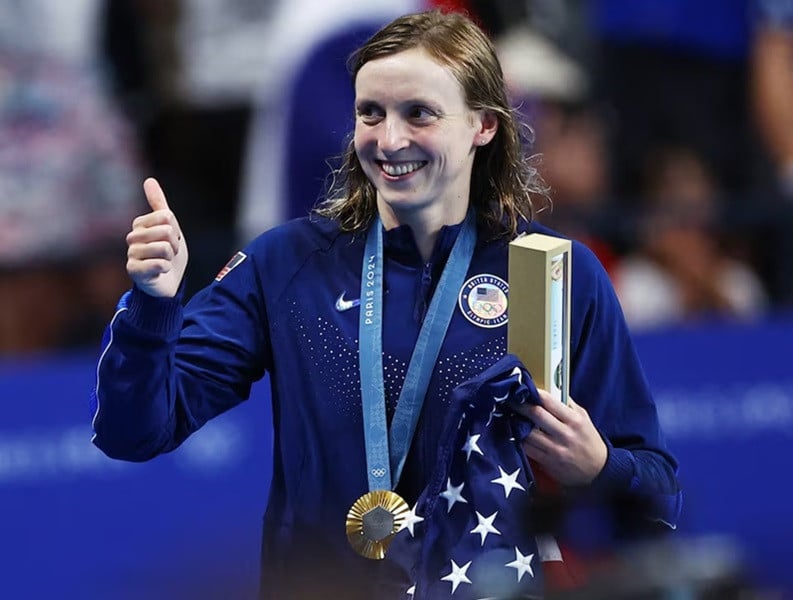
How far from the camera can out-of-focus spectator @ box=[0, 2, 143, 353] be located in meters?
6.11

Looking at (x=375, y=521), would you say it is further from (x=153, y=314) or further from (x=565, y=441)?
(x=153, y=314)

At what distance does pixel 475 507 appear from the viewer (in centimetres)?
264

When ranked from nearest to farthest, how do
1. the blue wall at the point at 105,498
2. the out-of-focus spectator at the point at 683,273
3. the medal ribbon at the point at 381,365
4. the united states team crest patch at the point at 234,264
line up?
the medal ribbon at the point at 381,365 < the united states team crest patch at the point at 234,264 < the blue wall at the point at 105,498 < the out-of-focus spectator at the point at 683,273

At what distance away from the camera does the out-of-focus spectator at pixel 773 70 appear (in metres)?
7.09

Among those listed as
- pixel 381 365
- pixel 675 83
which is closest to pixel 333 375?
pixel 381 365

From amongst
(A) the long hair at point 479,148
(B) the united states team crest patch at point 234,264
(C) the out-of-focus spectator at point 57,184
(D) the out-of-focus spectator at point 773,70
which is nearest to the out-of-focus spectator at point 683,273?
(D) the out-of-focus spectator at point 773,70

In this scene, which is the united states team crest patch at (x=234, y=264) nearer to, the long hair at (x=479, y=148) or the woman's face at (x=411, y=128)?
the long hair at (x=479, y=148)

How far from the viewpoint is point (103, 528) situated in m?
5.62

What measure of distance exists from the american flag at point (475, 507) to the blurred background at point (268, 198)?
245 centimetres

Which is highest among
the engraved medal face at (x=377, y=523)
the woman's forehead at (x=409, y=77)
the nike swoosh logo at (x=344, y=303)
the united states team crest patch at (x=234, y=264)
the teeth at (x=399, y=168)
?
the woman's forehead at (x=409, y=77)

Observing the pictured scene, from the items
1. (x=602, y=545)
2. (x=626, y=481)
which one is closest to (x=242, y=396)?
(x=626, y=481)

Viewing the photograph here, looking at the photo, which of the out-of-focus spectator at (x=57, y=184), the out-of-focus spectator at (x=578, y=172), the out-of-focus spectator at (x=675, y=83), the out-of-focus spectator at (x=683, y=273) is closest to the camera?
the out-of-focus spectator at (x=57, y=184)

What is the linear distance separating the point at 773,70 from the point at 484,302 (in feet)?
15.3

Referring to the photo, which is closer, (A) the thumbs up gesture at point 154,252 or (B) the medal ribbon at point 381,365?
(A) the thumbs up gesture at point 154,252
